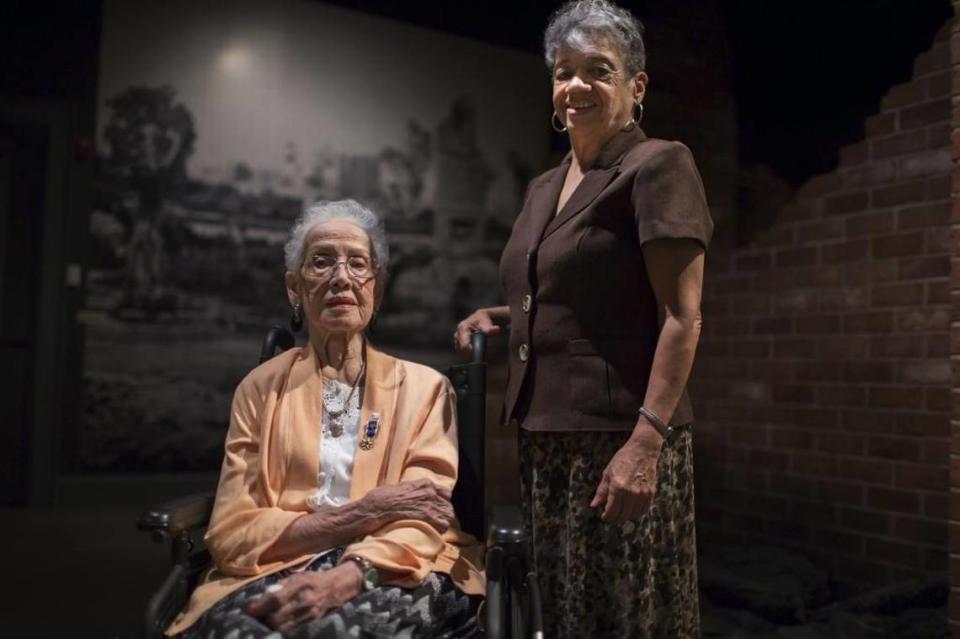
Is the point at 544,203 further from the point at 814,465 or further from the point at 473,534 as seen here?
the point at 814,465

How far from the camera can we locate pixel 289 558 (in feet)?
5.92

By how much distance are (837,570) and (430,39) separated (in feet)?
11.4

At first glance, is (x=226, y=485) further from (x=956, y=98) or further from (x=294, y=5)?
(x=294, y=5)

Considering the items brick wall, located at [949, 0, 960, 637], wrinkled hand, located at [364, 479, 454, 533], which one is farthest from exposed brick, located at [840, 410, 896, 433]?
wrinkled hand, located at [364, 479, 454, 533]

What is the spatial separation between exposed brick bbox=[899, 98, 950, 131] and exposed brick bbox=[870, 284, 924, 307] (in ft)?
2.01

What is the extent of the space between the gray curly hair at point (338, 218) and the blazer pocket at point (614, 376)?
58 centimetres

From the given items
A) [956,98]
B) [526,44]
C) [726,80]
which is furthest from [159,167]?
[956,98]

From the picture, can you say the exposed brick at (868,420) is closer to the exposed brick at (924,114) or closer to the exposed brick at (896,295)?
the exposed brick at (896,295)

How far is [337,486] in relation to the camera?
1.91 metres

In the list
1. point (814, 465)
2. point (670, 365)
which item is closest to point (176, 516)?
point (670, 365)

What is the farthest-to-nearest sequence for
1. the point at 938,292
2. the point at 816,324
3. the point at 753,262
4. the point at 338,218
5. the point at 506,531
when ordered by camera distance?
the point at 753,262 < the point at 816,324 < the point at 938,292 < the point at 338,218 < the point at 506,531

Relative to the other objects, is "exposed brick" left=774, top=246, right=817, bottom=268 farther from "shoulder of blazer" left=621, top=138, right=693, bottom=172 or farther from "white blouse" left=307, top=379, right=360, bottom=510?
"white blouse" left=307, top=379, right=360, bottom=510

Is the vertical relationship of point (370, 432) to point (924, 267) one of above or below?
below

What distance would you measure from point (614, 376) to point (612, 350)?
5 centimetres
